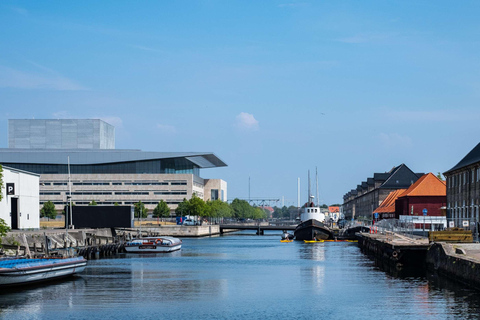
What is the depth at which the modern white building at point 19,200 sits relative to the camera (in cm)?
8150

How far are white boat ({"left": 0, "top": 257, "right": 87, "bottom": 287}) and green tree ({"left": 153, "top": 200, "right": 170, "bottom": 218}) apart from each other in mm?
132285

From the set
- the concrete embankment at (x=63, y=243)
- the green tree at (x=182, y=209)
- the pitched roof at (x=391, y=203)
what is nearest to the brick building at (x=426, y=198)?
the pitched roof at (x=391, y=203)

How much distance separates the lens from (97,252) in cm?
7688

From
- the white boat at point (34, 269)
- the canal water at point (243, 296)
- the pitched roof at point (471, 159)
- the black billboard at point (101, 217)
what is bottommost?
the canal water at point (243, 296)

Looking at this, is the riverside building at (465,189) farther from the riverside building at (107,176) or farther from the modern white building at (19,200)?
the riverside building at (107,176)

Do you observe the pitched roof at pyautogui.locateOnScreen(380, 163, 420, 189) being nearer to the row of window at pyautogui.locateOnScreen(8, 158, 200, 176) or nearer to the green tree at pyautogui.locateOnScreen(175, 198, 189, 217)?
the green tree at pyautogui.locateOnScreen(175, 198, 189, 217)

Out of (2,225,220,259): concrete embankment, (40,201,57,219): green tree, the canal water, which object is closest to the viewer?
the canal water

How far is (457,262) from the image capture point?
130ft

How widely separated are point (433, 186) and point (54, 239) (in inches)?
2624

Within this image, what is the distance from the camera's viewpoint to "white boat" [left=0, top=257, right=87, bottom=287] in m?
39.4

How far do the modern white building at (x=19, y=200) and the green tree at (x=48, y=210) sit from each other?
80691mm

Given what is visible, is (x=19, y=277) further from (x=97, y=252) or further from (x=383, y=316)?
(x=97, y=252)

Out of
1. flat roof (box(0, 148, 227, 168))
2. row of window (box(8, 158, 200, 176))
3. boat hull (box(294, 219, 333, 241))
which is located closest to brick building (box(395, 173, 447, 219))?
boat hull (box(294, 219, 333, 241))

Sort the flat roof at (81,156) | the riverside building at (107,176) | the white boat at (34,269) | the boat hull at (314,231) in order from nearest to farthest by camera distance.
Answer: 1. the white boat at (34,269)
2. the boat hull at (314,231)
3. the flat roof at (81,156)
4. the riverside building at (107,176)
